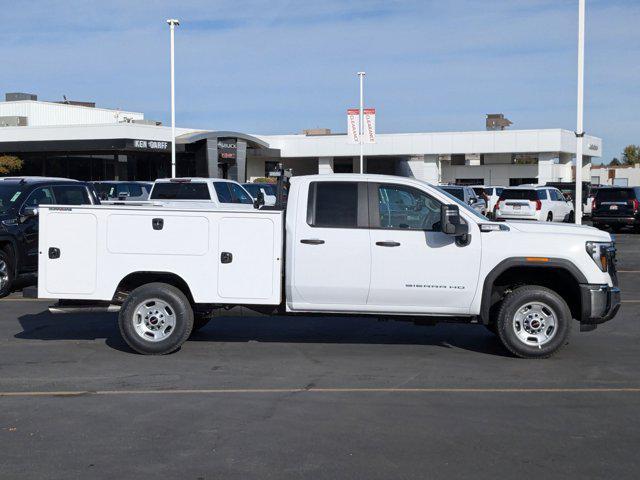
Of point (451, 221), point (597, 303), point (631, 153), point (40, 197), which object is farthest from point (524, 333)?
point (631, 153)

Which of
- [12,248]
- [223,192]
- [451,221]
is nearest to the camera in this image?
[451,221]

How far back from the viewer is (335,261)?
9.48 meters

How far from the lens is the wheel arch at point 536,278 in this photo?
30.7 ft

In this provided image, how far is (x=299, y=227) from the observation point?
952 centimetres

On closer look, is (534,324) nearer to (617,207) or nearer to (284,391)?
(284,391)

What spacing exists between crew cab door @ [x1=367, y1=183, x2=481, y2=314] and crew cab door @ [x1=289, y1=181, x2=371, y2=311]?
0.13 metres

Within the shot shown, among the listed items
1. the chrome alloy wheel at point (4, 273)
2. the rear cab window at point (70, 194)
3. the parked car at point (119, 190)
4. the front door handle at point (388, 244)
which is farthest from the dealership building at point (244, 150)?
the front door handle at point (388, 244)

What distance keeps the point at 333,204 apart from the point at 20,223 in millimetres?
7152

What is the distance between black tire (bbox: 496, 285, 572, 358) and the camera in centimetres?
945

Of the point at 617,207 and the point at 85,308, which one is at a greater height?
the point at 617,207

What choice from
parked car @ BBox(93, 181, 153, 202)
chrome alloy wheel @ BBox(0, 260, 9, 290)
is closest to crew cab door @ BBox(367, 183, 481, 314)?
chrome alloy wheel @ BBox(0, 260, 9, 290)

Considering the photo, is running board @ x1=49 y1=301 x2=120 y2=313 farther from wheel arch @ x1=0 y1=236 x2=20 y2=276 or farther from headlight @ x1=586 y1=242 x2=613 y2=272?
headlight @ x1=586 y1=242 x2=613 y2=272

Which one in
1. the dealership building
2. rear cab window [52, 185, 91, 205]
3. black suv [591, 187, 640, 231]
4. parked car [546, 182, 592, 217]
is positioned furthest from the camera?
the dealership building

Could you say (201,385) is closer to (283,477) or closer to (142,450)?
(142,450)
